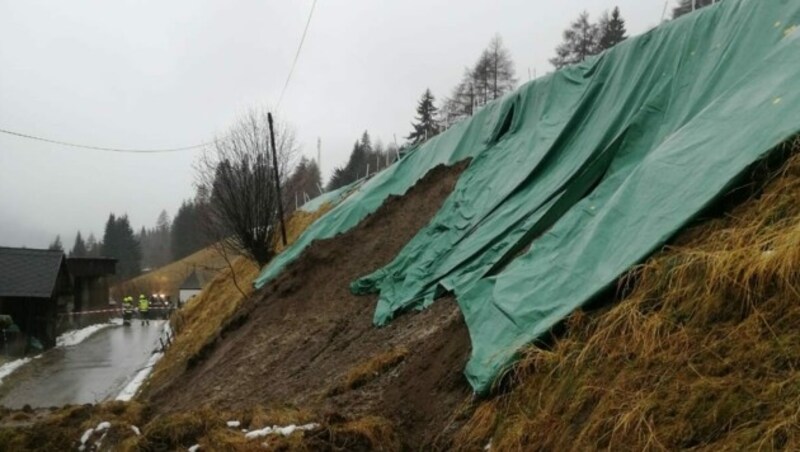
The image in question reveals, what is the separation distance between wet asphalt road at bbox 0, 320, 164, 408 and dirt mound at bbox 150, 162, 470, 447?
244 inches

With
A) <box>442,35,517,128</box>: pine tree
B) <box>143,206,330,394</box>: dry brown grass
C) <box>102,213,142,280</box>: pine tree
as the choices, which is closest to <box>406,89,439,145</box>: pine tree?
<box>442,35,517,128</box>: pine tree

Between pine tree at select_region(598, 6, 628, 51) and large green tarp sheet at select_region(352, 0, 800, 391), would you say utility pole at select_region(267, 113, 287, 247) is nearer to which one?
large green tarp sheet at select_region(352, 0, 800, 391)

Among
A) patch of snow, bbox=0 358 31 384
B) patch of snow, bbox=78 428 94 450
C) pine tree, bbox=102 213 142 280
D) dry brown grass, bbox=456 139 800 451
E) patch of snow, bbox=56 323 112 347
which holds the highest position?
pine tree, bbox=102 213 142 280

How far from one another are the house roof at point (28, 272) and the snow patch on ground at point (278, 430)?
93.8 ft

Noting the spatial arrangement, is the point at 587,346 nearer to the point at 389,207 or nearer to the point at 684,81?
the point at 684,81

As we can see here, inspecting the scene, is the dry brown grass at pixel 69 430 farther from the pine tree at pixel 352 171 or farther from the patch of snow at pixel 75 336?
the pine tree at pixel 352 171

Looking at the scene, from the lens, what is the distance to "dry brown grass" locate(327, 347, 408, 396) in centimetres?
570

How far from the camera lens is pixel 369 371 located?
5.77 metres

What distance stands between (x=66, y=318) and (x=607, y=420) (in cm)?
3746

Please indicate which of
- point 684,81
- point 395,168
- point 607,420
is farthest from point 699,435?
point 395,168

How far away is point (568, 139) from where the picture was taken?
25.4 feet

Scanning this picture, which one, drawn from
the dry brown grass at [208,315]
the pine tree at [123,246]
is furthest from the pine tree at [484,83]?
the pine tree at [123,246]

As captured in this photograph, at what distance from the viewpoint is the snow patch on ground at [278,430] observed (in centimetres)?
453

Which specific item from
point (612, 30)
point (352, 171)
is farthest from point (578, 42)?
point (352, 171)
